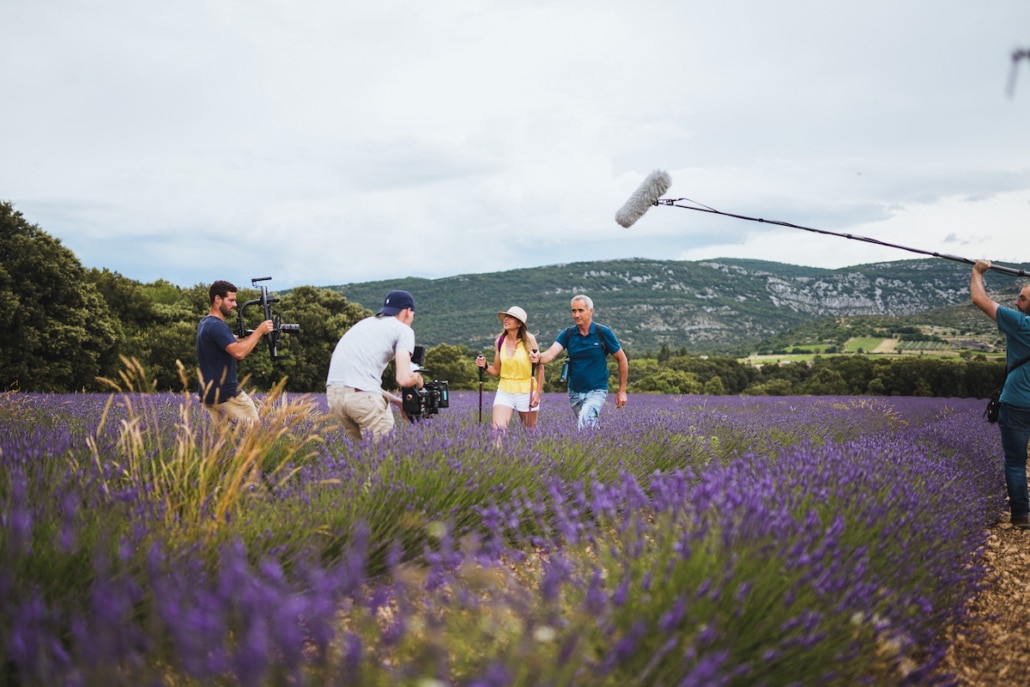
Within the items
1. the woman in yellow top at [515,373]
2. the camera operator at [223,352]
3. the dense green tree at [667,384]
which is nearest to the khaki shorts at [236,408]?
the camera operator at [223,352]

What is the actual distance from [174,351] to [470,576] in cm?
Result: 2648

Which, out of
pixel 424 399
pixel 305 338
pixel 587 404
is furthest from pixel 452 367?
pixel 424 399

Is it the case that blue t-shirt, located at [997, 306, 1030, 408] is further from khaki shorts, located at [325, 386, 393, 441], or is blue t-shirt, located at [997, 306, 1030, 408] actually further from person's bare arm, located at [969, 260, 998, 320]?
khaki shorts, located at [325, 386, 393, 441]

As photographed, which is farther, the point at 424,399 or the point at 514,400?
the point at 514,400

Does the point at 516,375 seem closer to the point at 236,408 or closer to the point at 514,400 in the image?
the point at 514,400

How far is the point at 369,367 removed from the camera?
4.54 meters

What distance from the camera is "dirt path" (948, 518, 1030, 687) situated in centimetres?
255

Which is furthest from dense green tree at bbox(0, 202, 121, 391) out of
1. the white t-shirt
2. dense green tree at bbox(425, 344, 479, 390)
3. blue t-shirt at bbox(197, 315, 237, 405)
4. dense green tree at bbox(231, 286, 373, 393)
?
the white t-shirt

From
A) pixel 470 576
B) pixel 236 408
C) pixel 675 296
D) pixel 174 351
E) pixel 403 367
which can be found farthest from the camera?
pixel 675 296

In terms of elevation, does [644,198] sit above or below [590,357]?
above

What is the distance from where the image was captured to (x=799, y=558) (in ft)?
6.54

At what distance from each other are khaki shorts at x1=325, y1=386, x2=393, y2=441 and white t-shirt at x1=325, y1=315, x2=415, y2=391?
0.06 m

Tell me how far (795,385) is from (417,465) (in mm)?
31898

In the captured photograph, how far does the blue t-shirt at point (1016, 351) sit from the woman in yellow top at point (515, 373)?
3329 millimetres
